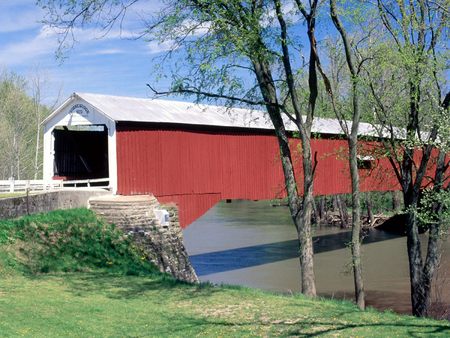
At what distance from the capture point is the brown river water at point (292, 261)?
73.7 feet

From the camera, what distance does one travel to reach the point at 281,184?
984 inches

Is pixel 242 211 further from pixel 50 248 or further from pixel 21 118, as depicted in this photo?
pixel 50 248

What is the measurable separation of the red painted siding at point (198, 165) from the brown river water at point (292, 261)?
3.18m

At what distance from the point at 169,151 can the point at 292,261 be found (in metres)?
9.93

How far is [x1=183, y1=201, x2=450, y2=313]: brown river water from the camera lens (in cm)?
2248

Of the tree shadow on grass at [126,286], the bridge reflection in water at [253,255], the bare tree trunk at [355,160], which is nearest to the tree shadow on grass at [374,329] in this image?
the tree shadow on grass at [126,286]

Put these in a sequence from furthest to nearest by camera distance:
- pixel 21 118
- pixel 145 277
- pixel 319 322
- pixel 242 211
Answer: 1. pixel 242 211
2. pixel 21 118
3. pixel 145 277
4. pixel 319 322

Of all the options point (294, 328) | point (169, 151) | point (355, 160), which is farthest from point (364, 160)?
point (294, 328)

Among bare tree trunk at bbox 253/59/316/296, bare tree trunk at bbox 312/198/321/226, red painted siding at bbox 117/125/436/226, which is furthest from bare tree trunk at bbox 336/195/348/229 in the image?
bare tree trunk at bbox 253/59/316/296

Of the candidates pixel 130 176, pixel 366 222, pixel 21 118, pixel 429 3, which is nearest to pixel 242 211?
pixel 366 222

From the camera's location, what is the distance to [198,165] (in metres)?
22.1

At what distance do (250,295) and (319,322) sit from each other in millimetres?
2605

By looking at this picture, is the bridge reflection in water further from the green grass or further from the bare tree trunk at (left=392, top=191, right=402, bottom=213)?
the green grass

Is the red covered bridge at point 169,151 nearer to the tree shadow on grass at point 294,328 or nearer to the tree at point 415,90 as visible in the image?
the tree at point 415,90
